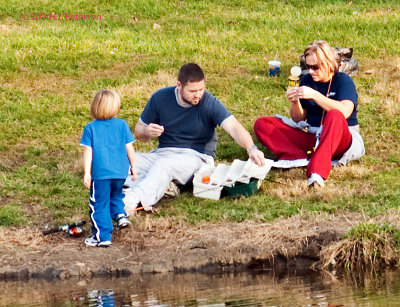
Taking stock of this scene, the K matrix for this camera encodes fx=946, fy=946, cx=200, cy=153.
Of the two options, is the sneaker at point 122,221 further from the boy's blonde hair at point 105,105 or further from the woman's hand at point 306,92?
the woman's hand at point 306,92

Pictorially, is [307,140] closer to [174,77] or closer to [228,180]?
[228,180]

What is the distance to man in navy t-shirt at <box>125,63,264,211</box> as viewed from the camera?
29.3 feet

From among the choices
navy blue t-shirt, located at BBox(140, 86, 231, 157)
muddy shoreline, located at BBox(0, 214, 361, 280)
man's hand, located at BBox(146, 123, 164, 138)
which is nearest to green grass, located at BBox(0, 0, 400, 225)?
muddy shoreline, located at BBox(0, 214, 361, 280)

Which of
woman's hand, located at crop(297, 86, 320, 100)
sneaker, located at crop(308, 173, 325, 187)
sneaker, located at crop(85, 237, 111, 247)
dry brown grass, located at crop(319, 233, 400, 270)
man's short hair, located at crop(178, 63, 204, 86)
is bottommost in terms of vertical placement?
dry brown grass, located at crop(319, 233, 400, 270)

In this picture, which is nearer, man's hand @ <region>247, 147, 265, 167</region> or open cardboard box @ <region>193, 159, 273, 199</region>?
man's hand @ <region>247, 147, 265, 167</region>

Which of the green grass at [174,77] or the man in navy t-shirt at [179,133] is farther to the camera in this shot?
the green grass at [174,77]

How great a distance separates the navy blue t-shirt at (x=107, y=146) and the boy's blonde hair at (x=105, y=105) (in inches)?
2.4

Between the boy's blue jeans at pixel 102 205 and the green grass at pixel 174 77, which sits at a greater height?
the green grass at pixel 174 77

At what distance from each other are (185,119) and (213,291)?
2820 mm

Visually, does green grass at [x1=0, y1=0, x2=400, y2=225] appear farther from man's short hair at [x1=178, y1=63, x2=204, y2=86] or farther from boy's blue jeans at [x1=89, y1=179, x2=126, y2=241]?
man's short hair at [x1=178, y1=63, x2=204, y2=86]

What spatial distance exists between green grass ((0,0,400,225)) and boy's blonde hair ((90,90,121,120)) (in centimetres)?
132

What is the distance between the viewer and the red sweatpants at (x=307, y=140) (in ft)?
30.1

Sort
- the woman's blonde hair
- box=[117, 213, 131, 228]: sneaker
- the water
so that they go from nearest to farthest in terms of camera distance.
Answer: the water, box=[117, 213, 131, 228]: sneaker, the woman's blonde hair

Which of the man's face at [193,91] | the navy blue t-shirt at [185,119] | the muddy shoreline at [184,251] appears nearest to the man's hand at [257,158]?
the muddy shoreline at [184,251]
